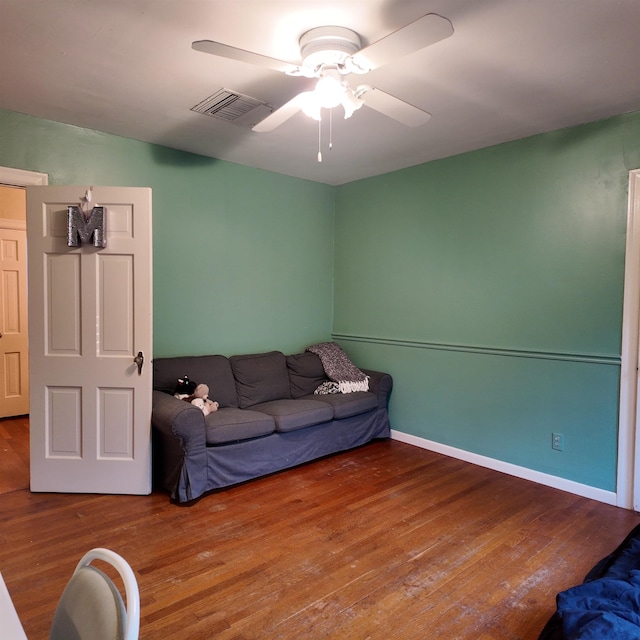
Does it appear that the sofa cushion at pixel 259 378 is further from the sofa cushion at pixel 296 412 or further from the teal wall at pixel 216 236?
the teal wall at pixel 216 236

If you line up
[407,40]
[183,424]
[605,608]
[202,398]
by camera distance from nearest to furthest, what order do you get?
1. [605,608]
2. [407,40]
3. [183,424]
4. [202,398]

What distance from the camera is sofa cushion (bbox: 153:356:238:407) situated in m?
3.46

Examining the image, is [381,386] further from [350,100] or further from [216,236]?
[350,100]

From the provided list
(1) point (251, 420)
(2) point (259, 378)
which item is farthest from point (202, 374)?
(1) point (251, 420)

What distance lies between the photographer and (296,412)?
3.47 m

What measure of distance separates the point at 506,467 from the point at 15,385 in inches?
203

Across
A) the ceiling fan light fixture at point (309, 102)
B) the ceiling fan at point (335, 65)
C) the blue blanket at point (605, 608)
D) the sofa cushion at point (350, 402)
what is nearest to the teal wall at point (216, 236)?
the sofa cushion at point (350, 402)

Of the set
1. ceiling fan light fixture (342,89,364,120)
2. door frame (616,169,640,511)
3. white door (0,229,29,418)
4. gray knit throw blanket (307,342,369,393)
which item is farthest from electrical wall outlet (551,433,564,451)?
white door (0,229,29,418)

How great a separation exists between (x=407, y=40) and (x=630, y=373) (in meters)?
2.57

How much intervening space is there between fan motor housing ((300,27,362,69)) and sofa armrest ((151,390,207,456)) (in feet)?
7.11

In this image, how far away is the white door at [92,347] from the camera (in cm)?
292

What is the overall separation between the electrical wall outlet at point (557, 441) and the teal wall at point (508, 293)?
0.10ft

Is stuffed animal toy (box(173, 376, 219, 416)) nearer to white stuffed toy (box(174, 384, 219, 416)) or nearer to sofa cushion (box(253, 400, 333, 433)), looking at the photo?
white stuffed toy (box(174, 384, 219, 416))

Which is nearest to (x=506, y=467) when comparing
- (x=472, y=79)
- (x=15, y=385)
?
(x=472, y=79)
